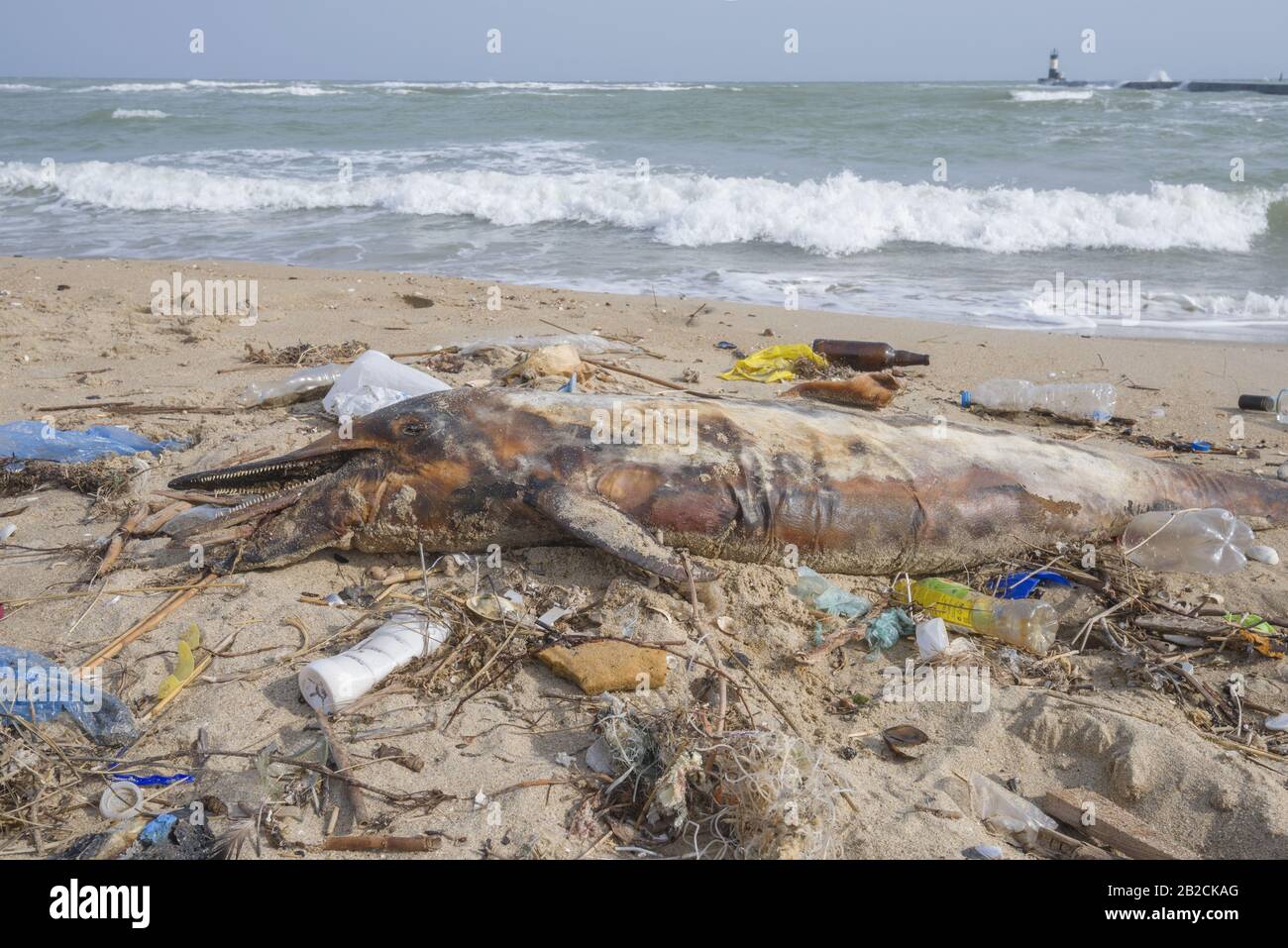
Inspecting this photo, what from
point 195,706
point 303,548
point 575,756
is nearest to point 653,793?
point 575,756

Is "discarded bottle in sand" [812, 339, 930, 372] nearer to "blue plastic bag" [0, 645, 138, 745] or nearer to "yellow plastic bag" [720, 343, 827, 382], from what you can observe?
"yellow plastic bag" [720, 343, 827, 382]

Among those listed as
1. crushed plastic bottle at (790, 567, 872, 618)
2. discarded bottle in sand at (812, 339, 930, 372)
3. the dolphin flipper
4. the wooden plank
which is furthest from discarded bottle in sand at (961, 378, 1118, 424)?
the wooden plank

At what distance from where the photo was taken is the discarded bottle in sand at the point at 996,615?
369 cm

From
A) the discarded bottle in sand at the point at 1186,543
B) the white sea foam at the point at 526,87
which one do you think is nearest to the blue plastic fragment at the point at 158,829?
the discarded bottle in sand at the point at 1186,543

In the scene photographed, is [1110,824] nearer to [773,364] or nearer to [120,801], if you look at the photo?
[120,801]

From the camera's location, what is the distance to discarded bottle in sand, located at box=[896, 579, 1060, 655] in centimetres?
369

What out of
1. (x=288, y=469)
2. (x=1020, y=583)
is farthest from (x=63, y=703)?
(x=1020, y=583)

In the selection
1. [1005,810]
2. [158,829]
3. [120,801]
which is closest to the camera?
[158,829]

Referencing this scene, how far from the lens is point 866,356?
22.4 ft

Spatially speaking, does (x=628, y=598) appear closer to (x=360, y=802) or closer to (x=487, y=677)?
(x=487, y=677)

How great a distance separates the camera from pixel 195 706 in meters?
3.12

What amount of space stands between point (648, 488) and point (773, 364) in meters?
3.08

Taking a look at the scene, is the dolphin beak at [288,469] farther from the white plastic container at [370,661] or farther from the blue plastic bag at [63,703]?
the blue plastic bag at [63,703]

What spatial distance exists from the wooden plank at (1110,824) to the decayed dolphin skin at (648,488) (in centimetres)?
138
